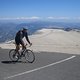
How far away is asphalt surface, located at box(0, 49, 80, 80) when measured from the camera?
9715mm

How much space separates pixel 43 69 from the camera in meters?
11.2

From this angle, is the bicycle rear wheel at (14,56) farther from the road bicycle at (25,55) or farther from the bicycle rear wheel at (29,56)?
the bicycle rear wheel at (29,56)

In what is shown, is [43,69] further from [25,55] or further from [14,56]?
[14,56]

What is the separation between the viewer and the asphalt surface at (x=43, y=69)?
9715mm

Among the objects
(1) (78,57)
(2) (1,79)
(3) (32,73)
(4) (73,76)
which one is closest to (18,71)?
(3) (32,73)

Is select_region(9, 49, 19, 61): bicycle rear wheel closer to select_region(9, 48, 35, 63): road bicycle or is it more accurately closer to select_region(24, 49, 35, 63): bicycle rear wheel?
select_region(9, 48, 35, 63): road bicycle

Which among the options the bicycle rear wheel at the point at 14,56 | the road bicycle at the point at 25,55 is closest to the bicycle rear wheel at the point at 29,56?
the road bicycle at the point at 25,55

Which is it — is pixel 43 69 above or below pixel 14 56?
below

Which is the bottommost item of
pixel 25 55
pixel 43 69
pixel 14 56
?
pixel 43 69

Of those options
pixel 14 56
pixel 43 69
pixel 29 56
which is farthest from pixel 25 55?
pixel 43 69

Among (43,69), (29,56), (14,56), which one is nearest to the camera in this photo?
(43,69)

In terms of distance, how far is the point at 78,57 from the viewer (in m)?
14.4

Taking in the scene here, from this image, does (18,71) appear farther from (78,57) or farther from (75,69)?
(78,57)

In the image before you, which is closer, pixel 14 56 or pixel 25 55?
pixel 25 55
